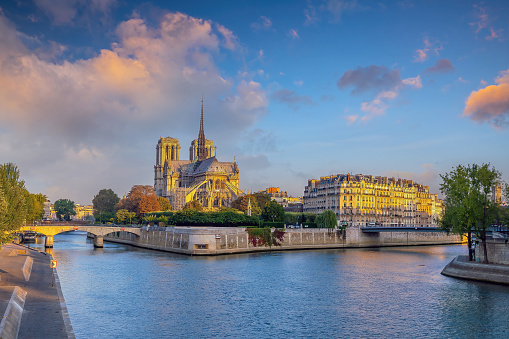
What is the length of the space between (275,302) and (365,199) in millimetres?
85748

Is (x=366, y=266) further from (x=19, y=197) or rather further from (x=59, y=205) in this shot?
(x=59, y=205)

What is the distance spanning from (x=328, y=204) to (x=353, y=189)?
6.94 meters

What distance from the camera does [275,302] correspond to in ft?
103

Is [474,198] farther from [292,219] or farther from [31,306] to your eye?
[292,219]

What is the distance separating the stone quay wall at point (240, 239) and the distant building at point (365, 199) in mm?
16710

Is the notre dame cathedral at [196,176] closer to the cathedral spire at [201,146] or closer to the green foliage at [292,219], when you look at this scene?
the cathedral spire at [201,146]

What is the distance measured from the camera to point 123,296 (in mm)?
32469

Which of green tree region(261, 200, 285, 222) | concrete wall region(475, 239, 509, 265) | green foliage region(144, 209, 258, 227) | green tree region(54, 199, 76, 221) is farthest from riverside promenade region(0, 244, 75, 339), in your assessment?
green tree region(54, 199, 76, 221)

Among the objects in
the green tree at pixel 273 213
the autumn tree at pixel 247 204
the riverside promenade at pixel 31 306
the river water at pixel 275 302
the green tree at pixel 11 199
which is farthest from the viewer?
the autumn tree at pixel 247 204

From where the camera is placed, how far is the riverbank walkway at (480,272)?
119ft

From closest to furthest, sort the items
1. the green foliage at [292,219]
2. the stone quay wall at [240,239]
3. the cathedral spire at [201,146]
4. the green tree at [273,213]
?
the stone quay wall at [240,239] → the green tree at [273,213] → the green foliage at [292,219] → the cathedral spire at [201,146]

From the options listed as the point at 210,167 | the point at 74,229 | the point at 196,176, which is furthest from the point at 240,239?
the point at 196,176

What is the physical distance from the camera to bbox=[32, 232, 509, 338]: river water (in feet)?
80.7

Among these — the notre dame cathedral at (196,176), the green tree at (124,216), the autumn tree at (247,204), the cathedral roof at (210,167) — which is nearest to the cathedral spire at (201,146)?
the notre dame cathedral at (196,176)
